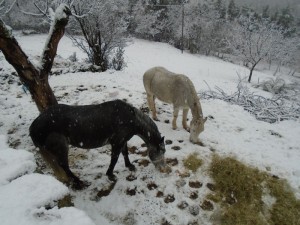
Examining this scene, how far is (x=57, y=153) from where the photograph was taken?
370 centimetres

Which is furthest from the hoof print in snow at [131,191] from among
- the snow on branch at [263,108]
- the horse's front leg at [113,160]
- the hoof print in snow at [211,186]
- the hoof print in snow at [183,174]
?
the snow on branch at [263,108]

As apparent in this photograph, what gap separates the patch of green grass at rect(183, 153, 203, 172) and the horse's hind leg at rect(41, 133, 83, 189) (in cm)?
216

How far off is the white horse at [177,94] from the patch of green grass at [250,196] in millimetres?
884

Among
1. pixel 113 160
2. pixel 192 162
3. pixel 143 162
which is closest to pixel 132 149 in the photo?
pixel 143 162

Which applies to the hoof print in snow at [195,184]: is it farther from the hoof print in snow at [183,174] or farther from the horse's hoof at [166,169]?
the horse's hoof at [166,169]

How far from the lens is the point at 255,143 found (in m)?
5.42

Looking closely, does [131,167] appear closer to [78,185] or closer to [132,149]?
[132,149]

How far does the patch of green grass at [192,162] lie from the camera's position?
182 inches

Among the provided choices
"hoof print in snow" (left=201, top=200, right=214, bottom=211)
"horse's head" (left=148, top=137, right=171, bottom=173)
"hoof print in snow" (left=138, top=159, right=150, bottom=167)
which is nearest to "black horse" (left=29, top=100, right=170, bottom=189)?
"horse's head" (left=148, top=137, right=171, bottom=173)

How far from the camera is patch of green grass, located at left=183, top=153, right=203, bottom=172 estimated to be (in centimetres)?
462

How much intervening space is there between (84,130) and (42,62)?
2.04 m

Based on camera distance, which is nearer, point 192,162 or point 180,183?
point 180,183

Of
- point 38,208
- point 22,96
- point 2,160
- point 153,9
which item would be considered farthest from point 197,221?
point 153,9

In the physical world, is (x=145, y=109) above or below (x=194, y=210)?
above
